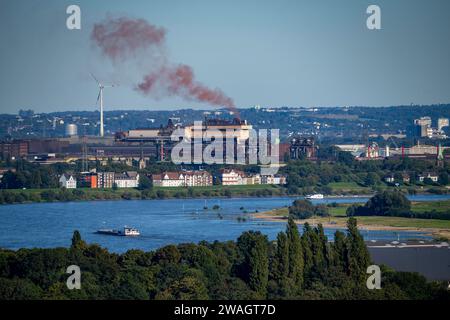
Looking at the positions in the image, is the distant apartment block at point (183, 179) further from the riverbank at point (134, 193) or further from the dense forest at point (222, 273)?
the dense forest at point (222, 273)

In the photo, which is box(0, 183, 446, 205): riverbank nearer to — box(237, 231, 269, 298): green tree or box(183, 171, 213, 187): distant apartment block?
box(183, 171, 213, 187): distant apartment block

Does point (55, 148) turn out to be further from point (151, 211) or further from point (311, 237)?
point (311, 237)

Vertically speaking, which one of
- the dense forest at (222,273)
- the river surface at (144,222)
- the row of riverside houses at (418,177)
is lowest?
the row of riverside houses at (418,177)

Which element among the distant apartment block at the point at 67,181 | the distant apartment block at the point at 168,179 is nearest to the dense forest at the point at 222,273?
the distant apartment block at the point at 67,181

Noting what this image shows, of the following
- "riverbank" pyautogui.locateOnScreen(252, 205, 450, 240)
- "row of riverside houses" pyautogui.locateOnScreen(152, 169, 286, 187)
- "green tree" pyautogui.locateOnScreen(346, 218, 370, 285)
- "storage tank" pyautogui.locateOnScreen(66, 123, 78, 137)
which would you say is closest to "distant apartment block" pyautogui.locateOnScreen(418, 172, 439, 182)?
"row of riverside houses" pyautogui.locateOnScreen(152, 169, 286, 187)

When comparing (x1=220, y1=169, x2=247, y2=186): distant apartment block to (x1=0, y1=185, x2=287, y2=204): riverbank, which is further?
(x1=220, y1=169, x2=247, y2=186): distant apartment block

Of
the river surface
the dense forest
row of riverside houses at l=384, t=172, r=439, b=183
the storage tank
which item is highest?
the dense forest

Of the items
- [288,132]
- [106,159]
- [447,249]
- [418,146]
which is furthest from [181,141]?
[447,249]

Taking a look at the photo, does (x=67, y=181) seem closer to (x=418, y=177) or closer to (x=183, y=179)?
(x=183, y=179)
